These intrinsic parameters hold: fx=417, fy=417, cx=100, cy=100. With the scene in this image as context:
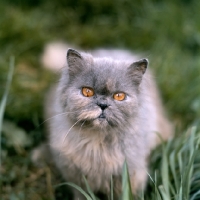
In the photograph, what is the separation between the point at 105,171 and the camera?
2941 mm

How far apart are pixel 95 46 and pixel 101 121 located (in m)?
2.39

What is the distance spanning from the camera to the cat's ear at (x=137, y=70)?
281 centimetres

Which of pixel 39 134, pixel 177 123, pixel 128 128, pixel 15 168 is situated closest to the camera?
pixel 128 128

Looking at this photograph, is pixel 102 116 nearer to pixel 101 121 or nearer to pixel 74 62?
pixel 101 121

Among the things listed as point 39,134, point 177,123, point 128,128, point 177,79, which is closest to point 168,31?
point 177,79

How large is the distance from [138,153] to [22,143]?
121 centimetres

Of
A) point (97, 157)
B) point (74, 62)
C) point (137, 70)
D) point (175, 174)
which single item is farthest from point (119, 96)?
point (175, 174)

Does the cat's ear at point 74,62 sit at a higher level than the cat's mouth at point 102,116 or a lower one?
higher

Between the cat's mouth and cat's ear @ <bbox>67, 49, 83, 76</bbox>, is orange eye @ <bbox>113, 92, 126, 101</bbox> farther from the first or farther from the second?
cat's ear @ <bbox>67, 49, 83, 76</bbox>

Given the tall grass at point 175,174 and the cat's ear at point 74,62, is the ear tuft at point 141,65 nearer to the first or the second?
the cat's ear at point 74,62

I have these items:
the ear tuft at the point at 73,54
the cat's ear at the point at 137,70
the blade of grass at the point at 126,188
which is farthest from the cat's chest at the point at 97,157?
the ear tuft at the point at 73,54

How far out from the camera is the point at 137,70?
283cm

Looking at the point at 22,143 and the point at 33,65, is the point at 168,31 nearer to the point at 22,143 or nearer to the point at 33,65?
the point at 33,65

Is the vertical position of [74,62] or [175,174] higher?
[74,62]
